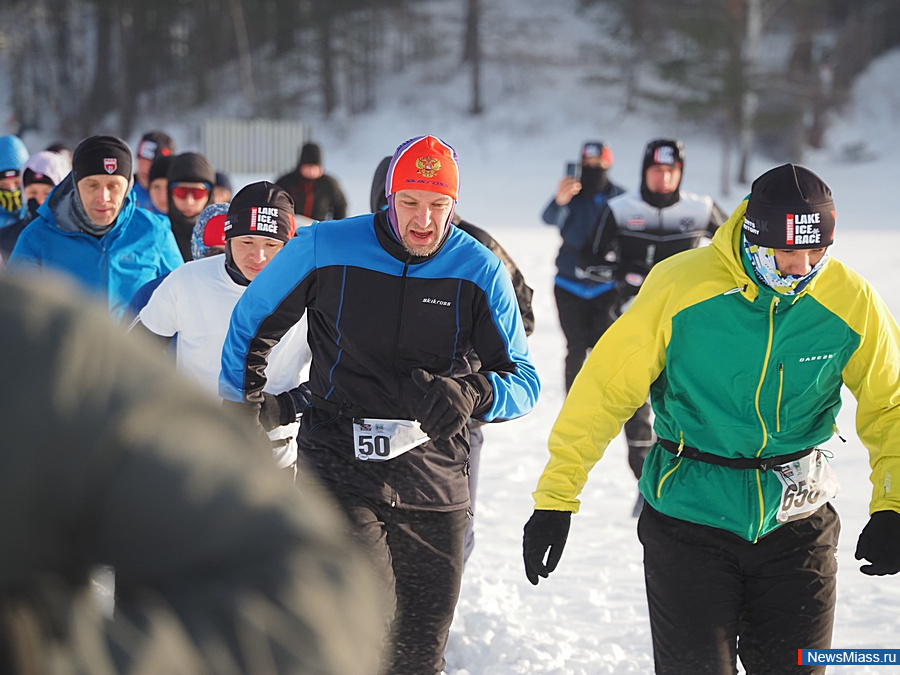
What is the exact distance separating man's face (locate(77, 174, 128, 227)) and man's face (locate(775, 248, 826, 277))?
10.8 feet

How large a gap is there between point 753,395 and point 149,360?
2589mm

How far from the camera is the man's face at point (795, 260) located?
3121 mm

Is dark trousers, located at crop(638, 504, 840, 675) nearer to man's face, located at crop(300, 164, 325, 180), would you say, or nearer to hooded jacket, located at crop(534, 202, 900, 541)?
hooded jacket, located at crop(534, 202, 900, 541)

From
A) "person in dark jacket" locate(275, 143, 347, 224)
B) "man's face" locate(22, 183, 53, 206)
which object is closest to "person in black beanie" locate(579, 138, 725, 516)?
"person in dark jacket" locate(275, 143, 347, 224)

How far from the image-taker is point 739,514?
320cm

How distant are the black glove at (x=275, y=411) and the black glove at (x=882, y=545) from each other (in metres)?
1.98

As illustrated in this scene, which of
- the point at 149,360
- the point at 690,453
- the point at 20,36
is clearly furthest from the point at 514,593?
the point at 20,36

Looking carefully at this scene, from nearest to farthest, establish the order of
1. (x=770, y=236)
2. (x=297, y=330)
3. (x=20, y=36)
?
(x=770, y=236), (x=297, y=330), (x=20, y=36)

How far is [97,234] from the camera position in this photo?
523 cm

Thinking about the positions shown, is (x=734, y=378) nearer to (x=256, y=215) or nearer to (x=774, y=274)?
(x=774, y=274)

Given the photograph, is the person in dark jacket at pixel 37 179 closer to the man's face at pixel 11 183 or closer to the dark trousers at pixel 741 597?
the man's face at pixel 11 183

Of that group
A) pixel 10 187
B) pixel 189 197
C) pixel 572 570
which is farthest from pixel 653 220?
pixel 10 187

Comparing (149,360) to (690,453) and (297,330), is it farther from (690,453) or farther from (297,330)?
(297,330)

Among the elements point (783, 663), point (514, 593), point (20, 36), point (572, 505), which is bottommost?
point (514, 593)
